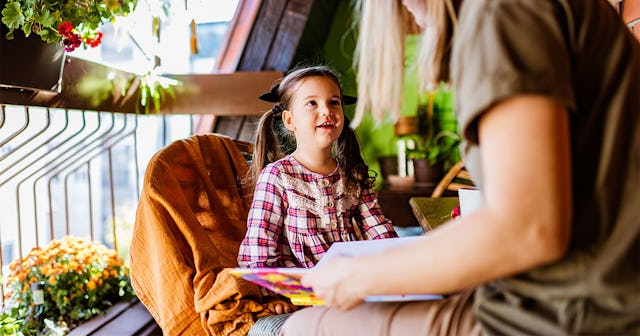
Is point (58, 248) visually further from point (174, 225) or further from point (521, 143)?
point (521, 143)

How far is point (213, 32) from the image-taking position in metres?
4.15

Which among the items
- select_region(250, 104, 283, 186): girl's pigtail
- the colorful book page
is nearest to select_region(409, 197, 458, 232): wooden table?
select_region(250, 104, 283, 186): girl's pigtail

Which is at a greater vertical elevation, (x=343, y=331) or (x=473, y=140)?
(x=473, y=140)

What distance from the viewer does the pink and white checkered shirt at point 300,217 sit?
152 centimetres

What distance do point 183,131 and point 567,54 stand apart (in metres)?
2.93

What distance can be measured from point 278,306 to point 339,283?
0.62 m

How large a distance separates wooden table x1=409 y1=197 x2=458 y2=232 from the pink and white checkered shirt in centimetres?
12

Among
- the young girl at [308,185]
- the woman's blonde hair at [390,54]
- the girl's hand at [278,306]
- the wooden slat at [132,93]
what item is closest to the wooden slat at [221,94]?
the wooden slat at [132,93]

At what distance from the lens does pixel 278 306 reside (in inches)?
52.3

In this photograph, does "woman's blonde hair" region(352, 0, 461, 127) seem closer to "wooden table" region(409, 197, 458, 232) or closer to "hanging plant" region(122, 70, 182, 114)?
"wooden table" region(409, 197, 458, 232)

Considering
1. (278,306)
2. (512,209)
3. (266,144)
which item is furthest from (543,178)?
(266,144)

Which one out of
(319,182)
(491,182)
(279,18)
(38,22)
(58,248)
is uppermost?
(279,18)

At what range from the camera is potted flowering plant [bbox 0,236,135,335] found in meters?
1.78

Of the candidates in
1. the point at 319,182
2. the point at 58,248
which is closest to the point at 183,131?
the point at 58,248
